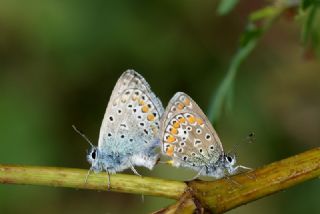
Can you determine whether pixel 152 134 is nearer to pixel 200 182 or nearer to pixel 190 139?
pixel 190 139

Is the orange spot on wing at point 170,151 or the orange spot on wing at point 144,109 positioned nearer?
the orange spot on wing at point 170,151

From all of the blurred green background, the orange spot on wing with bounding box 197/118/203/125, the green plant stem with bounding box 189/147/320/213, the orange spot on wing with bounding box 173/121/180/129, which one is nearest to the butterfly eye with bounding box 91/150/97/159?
the orange spot on wing with bounding box 173/121/180/129

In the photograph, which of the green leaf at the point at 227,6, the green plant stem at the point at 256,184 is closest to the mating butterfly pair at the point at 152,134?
the green leaf at the point at 227,6

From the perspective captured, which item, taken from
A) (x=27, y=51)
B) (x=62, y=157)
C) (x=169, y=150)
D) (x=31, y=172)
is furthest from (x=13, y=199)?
(x=31, y=172)

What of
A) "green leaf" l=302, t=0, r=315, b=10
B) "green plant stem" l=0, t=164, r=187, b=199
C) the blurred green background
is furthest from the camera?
the blurred green background

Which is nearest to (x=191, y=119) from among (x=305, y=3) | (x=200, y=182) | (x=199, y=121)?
(x=199, y=121)

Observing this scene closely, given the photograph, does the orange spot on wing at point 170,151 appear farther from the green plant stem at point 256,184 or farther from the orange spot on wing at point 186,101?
the green plant stem at point 256,184

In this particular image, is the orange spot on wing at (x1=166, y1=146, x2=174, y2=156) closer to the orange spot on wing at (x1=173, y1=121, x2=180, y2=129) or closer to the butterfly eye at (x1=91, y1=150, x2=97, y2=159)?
the orange spot on wing at (x1=173, y1=121, x2=180, y2=129)

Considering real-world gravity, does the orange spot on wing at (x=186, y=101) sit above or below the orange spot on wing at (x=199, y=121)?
above

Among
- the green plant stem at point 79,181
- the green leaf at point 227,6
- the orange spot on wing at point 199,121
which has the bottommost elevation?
the green plant stem at point 79,181
